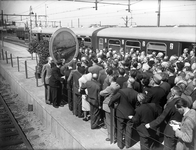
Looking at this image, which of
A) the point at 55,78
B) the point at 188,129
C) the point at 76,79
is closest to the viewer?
the point at 188,129

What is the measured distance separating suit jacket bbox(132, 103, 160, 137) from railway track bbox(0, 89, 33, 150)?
338 cm

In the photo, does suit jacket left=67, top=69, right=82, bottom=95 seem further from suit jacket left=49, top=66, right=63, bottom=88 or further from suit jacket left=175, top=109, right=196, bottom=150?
suit jacket left=175, top=109, right=196, bottom=150

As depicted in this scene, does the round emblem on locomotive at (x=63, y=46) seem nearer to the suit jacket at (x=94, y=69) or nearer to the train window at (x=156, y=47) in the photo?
the suit jacket at (x=94, y=69)

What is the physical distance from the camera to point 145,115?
13.1 feet

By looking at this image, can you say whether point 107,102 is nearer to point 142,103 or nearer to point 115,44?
point 142,103

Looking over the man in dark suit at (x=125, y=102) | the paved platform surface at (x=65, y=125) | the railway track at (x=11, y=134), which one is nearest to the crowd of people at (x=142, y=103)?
the man in dark suit at (x=125, y=102)

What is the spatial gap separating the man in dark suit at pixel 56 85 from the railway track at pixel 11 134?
1432 mm

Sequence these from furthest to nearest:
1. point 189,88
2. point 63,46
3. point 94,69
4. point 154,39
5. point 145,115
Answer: point 154,39, point 63,46, point 94,69, point 189,88, point 145,115

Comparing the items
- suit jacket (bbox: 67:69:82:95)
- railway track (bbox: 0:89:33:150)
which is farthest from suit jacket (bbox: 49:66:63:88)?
railway track (bbox: 0:89:33:150)

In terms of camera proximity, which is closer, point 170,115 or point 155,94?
point 170,115

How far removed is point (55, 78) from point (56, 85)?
275 millimetres

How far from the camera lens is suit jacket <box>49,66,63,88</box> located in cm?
674

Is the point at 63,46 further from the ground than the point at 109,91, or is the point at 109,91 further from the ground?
the point at 63,46

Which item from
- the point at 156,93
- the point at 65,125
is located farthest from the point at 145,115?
the point at 65,125
